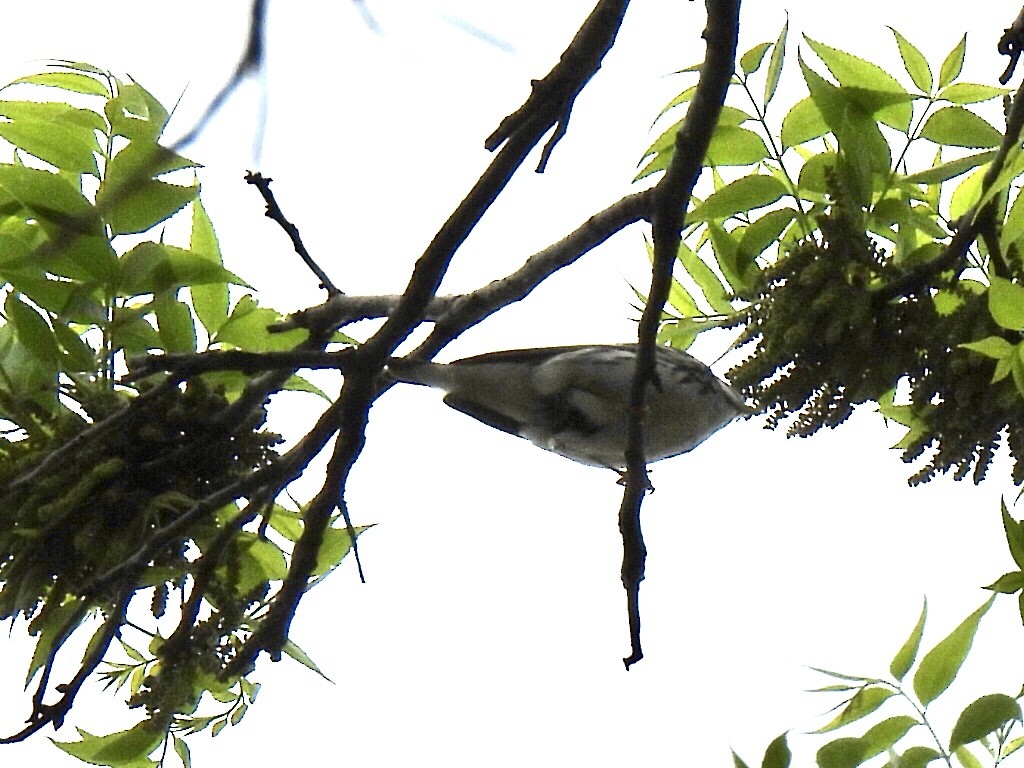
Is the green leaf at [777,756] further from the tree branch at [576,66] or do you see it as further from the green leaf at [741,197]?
the green leaf at [741,197]

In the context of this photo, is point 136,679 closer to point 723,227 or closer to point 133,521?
point 133,521

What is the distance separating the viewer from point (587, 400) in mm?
2889

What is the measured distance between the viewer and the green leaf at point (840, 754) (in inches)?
62.9

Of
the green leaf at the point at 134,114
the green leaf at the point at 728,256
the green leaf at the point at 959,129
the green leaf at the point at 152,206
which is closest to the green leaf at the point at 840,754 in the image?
the green leaf at the point at 728,256

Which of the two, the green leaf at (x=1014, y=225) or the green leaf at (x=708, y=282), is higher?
the green leaf at (x=708, y=282)

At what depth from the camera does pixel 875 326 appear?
6.35ft

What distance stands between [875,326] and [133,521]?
1.19m

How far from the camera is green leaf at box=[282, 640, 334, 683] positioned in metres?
2.35

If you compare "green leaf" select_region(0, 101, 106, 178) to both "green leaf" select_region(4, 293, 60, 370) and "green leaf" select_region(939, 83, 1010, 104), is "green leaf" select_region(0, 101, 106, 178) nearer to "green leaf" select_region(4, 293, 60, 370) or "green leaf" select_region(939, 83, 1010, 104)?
"green leaf" select_region(4, 293, 60, 370)

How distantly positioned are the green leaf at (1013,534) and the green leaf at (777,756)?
41 cm

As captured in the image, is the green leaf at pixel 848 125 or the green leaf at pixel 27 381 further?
the green leaf at pixel 27 381

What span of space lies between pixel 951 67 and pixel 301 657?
1.51 m

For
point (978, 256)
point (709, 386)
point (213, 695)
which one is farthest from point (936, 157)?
point (213, 695)

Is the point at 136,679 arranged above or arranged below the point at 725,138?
below
